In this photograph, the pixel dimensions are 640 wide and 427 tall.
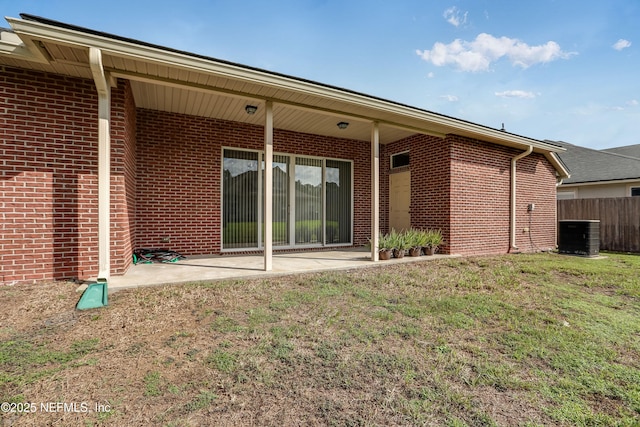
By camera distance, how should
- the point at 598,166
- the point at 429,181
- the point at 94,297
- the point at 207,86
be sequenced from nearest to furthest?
1. the point at 94,297
2. the point at 207,86
3. the point at 429,181
4. the point at 598,166

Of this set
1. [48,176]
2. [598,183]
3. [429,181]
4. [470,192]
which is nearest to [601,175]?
[598,183]

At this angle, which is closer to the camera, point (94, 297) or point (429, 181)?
point (94, 297)

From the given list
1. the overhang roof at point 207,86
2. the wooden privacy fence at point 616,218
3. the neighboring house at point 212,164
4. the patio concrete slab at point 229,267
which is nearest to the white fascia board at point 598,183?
the wooden privacy fence at point 616,218

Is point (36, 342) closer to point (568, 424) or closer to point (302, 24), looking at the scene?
point (568, 424)

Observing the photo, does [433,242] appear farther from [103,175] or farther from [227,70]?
[103,175]

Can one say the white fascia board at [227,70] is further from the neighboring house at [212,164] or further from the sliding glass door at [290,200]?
the sliding glass door at [290,200]

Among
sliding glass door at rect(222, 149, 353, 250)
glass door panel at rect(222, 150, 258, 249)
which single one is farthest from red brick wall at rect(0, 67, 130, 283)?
sliding glass door at rect(222, 149, 353, 250)

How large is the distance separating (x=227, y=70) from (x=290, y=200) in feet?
12.5

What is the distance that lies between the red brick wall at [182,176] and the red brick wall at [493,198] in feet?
16.1

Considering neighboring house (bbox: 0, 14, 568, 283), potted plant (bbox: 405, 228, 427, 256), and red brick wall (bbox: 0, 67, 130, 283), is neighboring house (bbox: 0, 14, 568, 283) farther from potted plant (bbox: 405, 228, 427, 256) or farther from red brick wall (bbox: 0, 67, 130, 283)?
potted plant (bbox: 405, 228, 427, 256)

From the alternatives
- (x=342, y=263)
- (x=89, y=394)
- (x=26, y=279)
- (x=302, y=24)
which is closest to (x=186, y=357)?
(x=89, y=394)

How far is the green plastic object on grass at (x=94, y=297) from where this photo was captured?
3.36 meters

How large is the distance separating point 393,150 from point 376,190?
3114 mm

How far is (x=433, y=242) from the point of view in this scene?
23.0ft
